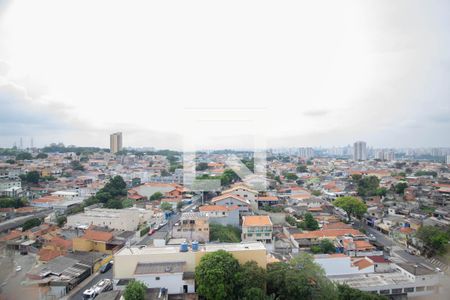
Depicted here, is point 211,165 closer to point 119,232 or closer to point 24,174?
point 24,174

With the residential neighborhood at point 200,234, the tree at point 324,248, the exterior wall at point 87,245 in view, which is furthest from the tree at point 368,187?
the exterior wall at point 87,245

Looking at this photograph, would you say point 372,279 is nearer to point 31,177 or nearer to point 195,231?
point 195,231

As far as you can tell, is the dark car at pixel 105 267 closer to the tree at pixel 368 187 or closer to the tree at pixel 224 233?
the tree at pixel 224 233

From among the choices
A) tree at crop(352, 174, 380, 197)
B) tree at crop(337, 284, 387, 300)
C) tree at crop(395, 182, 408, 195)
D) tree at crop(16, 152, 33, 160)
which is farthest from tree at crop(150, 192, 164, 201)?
tree at crop(395, 182, 408, 195)

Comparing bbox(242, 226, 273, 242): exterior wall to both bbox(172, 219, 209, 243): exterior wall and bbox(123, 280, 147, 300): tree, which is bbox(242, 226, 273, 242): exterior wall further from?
bbox(123, 280, 147, 300): tree

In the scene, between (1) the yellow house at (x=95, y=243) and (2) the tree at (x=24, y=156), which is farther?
(2) the tree at (x=24, y=156)

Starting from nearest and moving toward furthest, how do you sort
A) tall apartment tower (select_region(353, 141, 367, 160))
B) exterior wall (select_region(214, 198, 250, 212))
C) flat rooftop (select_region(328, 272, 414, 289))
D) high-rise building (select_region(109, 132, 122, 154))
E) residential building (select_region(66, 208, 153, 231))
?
flat rooftop (select_region(328, 272, 414, 289)), residential building (select_region(66, 208, 153, 231)), exterior wall (select_region(214, 198, 250, 212)), high-rise building (select_region(109, 132, 122, 154)), tall apartment tower (select_region(353, 141, 367, 160))
